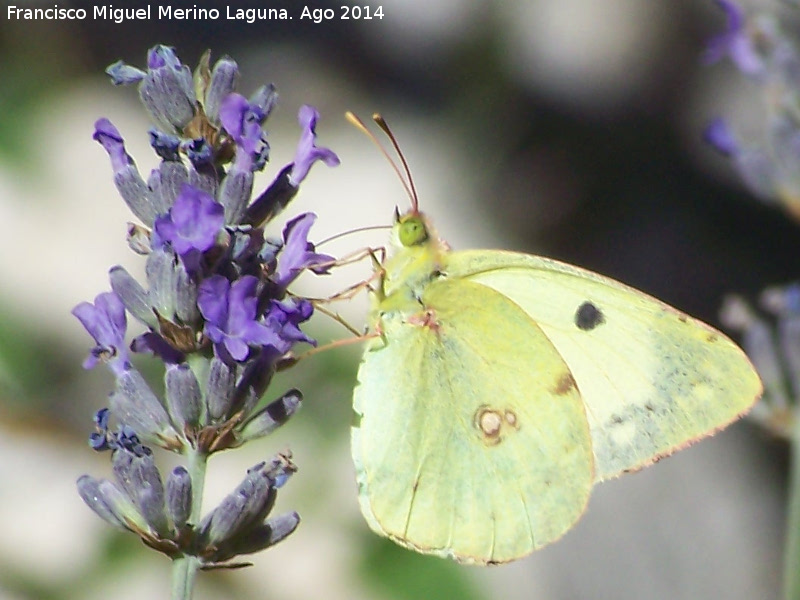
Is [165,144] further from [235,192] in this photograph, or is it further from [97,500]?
[97,500]

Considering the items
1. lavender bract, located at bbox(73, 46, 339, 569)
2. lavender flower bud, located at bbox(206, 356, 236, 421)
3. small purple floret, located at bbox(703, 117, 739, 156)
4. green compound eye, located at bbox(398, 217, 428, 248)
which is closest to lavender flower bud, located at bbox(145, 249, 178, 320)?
lavender bract, located at bbox(73, 46, 339, 569)

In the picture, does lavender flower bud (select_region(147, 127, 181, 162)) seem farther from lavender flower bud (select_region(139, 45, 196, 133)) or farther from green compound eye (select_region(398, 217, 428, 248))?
green compound eye (select_region(398, 217, 428, 248))

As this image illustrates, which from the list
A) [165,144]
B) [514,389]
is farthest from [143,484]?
[514,389]

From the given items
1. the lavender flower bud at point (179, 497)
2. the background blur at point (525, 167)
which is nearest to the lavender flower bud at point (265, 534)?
the lavender flower bud at point (179, 497)

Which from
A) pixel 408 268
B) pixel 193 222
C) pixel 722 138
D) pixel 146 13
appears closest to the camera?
pixel 193 222

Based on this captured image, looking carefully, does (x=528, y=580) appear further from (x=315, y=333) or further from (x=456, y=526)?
(x=456, y=526)

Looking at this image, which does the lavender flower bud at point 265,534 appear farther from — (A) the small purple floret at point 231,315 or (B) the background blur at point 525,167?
(B) the background blur at point 525,167

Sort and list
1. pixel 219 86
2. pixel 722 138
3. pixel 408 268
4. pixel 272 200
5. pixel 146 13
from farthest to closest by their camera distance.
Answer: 1. pixel 146 13
2. pixel 722 138
3. pixel 408 268
4. pixel 272 200
5. pixel 219 86

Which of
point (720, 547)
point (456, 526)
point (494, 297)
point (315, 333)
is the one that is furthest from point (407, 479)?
point (720, 547)
